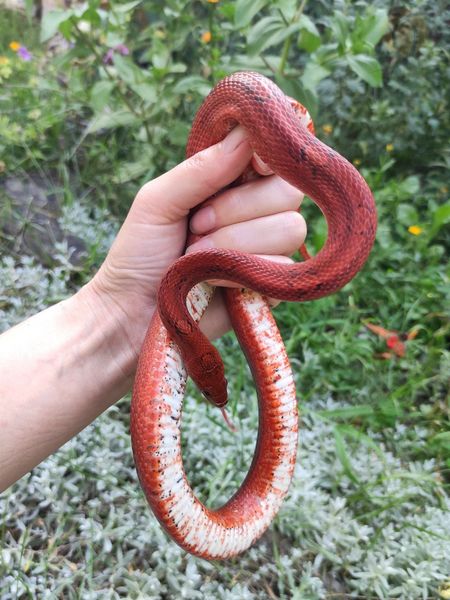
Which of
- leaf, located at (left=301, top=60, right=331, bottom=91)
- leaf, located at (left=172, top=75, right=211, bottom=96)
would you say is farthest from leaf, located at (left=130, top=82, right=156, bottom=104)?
leaf, located at (left=301, top=60, right=331, bottom=91)

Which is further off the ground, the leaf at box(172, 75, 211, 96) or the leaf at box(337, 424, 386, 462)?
the leaf at box(172, 75, 211, 96)

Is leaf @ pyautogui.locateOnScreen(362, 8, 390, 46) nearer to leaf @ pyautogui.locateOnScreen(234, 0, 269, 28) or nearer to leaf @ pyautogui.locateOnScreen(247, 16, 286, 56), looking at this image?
leaf @ pyautogui.locateOnScreen(247, 16, 286, 56)

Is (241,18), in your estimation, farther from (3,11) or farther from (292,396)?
(3,11)

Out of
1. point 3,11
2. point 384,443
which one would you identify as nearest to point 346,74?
point 384,443

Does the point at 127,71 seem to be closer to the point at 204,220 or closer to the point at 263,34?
the point at 263,34

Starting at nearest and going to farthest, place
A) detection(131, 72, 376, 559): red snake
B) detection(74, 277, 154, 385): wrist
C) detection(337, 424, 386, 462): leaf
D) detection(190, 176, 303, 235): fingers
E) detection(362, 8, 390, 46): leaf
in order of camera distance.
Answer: detection(131, 72, 376, 559): red snake → detection(190, 176, 303, 235): fingers → detection(74, 277, 154, 385): wrist → detection(337, 424, 386, 462): leaf → detection(362, 8, 390, 46): leaf
